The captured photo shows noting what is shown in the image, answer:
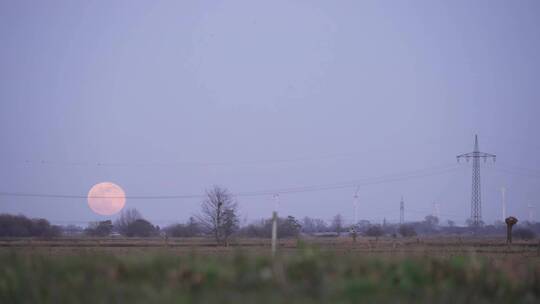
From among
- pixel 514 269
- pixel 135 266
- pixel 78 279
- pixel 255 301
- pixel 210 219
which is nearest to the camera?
pixel 255 301

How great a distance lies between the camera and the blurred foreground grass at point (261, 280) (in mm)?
7496

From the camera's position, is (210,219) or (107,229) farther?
(107,229)

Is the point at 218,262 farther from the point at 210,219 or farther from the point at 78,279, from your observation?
the point at 210,219

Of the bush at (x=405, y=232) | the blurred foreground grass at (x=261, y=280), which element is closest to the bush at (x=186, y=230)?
the bush at (x=405, y=232)

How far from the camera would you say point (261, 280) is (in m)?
8.14

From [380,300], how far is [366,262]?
190 cm

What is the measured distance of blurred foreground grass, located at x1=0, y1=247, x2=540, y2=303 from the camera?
7496mm

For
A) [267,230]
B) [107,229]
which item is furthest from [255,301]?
[107,229]

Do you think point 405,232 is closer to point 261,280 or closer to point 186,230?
point 186,230

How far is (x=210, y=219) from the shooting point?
221ft

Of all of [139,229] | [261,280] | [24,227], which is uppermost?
[261,280]

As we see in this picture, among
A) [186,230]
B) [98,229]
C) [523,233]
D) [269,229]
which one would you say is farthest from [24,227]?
[523,233]

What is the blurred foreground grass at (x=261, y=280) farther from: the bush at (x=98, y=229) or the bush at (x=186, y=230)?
the bush at (x=98, y=229)

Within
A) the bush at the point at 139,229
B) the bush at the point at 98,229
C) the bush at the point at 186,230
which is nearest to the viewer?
the bush at the point at 186,230
